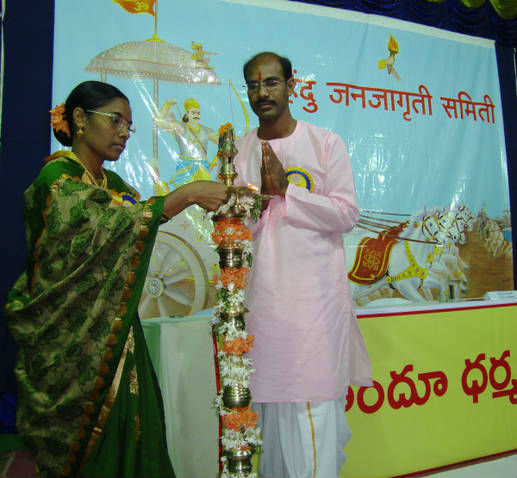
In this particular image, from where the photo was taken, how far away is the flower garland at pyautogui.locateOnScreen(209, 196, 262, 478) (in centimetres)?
138

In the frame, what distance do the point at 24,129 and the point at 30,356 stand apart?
6.28 feet

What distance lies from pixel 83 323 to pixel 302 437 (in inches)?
34.1

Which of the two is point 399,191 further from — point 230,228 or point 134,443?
point 134,443

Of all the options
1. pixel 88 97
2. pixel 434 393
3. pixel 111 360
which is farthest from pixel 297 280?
pixel 434 393

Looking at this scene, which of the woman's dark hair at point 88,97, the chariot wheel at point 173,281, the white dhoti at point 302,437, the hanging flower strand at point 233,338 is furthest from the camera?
the chariot wheel at point 173,281

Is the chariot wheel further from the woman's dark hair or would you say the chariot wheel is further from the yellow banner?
the woman's dark hair

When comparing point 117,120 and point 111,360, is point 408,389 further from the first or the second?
point 117,120

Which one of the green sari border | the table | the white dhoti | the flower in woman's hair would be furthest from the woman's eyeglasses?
the white dhoti

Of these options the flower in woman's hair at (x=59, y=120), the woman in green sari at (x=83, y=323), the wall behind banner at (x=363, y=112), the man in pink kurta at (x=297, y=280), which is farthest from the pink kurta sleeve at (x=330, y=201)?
the wall behind banner at (x=363, y=112)

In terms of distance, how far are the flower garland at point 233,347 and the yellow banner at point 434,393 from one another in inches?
38.3

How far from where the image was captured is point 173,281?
293cm

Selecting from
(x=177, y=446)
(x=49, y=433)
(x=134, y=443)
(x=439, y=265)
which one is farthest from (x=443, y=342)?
(x=49, y=433)

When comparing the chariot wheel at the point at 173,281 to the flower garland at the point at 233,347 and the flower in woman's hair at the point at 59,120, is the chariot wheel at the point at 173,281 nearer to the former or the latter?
the flower in woman's hair at the point at 59,120

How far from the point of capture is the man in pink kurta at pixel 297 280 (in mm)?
1535
